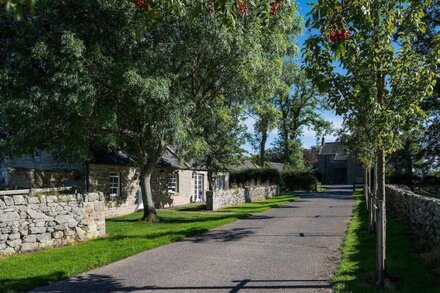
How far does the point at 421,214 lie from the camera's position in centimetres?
1237

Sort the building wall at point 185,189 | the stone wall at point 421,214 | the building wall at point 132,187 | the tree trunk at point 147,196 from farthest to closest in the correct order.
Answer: the building wall at point 185,189 → the building wall at point 132,187 → the tree trunk at point 147,196 → the stone wall at point 421,214

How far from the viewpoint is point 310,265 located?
32.1ft

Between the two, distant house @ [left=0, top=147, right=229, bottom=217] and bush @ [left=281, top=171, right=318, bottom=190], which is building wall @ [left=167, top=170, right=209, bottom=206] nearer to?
distant house @ [left=0, top=147, right=229, bottom=217]

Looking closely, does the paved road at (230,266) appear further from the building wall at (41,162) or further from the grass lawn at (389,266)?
the building wall at (41,162)

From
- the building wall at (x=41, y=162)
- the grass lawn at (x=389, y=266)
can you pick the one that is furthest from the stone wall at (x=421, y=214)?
the building wall at (x=41, y=162)

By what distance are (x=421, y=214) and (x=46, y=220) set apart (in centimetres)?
1016

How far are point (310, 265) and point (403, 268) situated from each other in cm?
186

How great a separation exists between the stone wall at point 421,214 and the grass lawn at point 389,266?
1.42ft

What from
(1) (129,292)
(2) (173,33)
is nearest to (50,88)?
(2) (173,33)

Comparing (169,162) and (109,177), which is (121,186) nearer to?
(109,177)

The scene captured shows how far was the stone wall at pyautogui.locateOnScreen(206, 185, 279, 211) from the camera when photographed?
25.7 metres

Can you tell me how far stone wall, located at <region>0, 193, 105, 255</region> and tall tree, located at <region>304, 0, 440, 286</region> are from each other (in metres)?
8.12

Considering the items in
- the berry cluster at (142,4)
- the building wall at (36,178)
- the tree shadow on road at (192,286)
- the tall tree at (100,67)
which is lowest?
the tree shadow on road at (192,286)

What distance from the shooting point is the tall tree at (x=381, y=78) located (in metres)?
7.98
